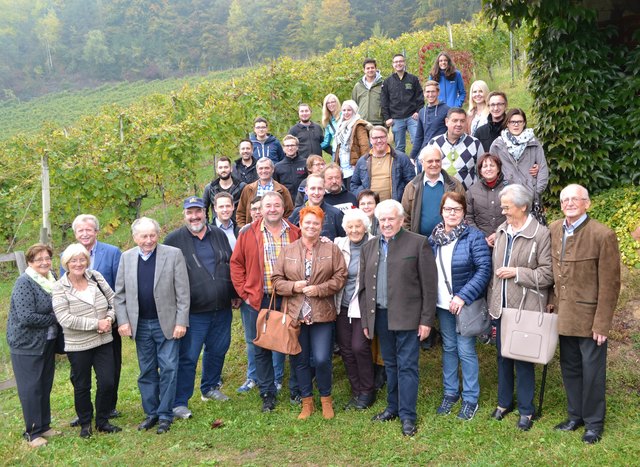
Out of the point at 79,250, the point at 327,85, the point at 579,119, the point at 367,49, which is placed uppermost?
the point at 367,49

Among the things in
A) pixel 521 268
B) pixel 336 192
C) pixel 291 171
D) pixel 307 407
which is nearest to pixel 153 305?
pixel 307 407

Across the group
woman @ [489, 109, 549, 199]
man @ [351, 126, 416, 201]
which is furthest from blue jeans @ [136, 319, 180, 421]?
woman @ [489, 109, 549, 199]

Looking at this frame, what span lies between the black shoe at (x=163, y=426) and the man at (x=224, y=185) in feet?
8.18

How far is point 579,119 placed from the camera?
732cm

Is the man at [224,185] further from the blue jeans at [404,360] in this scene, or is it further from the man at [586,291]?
the man at [586,291]

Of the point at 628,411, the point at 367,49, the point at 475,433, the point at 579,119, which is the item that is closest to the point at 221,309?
the point at 475,433

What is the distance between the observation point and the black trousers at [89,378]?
194 inches

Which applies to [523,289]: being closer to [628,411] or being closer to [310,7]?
[628,411]

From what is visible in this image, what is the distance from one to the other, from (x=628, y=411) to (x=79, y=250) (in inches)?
175

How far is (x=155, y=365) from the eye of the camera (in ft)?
17.0

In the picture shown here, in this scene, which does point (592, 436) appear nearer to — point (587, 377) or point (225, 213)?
point (587, 377)

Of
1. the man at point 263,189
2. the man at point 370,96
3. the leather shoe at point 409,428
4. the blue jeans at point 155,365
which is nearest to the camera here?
the leather shoe at point 409,428

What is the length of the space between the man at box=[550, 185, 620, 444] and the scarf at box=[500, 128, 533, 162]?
4.62 feet

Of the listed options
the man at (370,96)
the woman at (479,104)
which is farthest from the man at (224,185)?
the man at (370,96)
